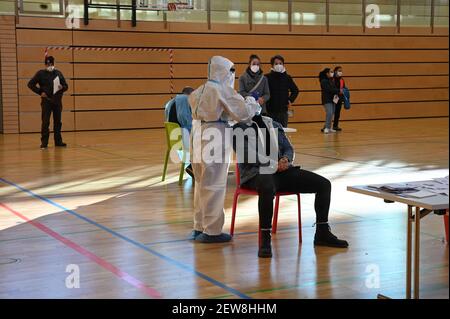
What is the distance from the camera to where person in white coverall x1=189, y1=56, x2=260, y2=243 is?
591 centimetres

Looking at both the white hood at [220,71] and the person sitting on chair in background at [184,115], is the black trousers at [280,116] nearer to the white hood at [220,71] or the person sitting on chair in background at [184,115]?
the person sitting on chair in background at [184,115]

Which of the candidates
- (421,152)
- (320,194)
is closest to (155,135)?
(421,152)

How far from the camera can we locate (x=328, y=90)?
15906 millimetres

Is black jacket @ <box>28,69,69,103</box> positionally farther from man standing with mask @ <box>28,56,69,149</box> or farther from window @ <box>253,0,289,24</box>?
window @ <box>253,0,289,24</box>

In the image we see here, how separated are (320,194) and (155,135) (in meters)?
10.0

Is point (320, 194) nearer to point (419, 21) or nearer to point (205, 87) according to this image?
point (205, 87)

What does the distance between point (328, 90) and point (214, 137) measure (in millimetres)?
10264

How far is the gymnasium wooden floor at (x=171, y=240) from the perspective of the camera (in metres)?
4.79

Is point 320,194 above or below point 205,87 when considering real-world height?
below

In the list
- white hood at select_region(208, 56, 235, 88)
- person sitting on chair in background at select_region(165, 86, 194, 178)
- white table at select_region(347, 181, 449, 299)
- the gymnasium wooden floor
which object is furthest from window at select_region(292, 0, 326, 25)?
white table at select_region(347, 181, 449, 299)

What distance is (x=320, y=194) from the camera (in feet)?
19.0

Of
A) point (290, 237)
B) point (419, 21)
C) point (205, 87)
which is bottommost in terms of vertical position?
point (290, 237)

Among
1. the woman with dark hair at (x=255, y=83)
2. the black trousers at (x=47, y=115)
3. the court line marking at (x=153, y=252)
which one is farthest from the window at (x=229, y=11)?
the court line marking at (x=153, y=252)

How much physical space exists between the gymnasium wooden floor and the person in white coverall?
227 mm
